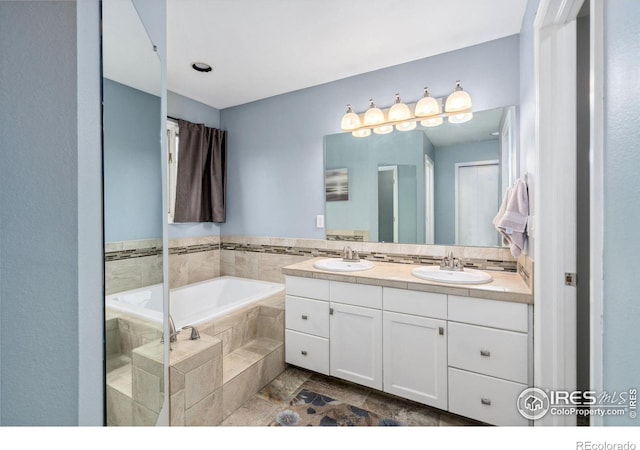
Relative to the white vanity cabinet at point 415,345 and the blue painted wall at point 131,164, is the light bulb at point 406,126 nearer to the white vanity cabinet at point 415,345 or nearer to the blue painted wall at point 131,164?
the white vanity cabinet at point 415,345

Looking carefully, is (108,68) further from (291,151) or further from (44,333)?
(291,151)

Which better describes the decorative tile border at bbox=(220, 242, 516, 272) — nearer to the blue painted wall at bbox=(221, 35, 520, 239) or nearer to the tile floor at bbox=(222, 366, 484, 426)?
the blue painted wall at bbox=(221, 35, 520, 239)

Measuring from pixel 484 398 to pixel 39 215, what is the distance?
205 cm

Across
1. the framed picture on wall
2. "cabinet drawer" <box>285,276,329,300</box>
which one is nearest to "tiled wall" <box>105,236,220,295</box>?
"cabinet drawer" <box>285,276,329,300</box>

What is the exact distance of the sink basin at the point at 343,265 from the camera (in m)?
2.11

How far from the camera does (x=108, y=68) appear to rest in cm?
83

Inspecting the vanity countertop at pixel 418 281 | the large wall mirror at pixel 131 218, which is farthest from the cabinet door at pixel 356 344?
the large wall mirror at pixel 131 218

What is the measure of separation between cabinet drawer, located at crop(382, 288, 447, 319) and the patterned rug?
0.66m

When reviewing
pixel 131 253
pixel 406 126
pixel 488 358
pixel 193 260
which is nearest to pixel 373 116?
pixel 406 126

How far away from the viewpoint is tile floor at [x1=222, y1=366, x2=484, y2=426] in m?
1.72

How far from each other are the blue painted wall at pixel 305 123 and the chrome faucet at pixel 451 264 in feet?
3.68

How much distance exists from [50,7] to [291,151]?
228 cm

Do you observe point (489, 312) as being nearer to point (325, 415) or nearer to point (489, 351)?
point (489, 351)

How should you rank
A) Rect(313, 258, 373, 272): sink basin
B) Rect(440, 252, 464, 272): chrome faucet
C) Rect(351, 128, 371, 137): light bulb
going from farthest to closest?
1. Rect(351, 128, 371, 137): light bulb
2. Rect(313, 258, 373, 272): sink basin
3. Rect(440, 252, 464, 272): chrome faucet
